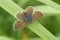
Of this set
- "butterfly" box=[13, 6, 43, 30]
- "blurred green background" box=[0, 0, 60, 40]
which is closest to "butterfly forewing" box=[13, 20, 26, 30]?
"butterfly" box=[13, 6, 43, 30]

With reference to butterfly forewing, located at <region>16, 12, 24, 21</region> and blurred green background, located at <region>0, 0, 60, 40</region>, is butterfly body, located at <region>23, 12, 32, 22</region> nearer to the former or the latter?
butterfly forewing, located at <region>16, 12, 24, 21</region>

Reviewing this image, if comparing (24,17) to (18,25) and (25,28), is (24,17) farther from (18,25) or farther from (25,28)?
(25,28)

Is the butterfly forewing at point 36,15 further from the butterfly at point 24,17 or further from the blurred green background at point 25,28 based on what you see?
the blurred green background at point 25,28

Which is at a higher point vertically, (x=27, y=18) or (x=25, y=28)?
(x=25, y=28)

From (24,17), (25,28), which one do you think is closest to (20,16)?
(24,17)

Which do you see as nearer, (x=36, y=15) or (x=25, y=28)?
(x=36, y=15)

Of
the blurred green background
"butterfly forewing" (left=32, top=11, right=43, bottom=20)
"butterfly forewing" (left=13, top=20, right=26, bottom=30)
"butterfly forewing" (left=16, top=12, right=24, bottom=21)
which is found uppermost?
the blurred green background

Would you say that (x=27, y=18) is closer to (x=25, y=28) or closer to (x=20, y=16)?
(x=20, y=16)

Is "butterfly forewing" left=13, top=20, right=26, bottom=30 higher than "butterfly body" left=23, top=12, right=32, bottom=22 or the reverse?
the reverse

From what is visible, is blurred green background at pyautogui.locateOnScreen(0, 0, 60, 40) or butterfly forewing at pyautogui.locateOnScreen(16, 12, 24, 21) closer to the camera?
butterfly forewing at pyautogui.locateOnScreen(16, 12, 24, 21)
